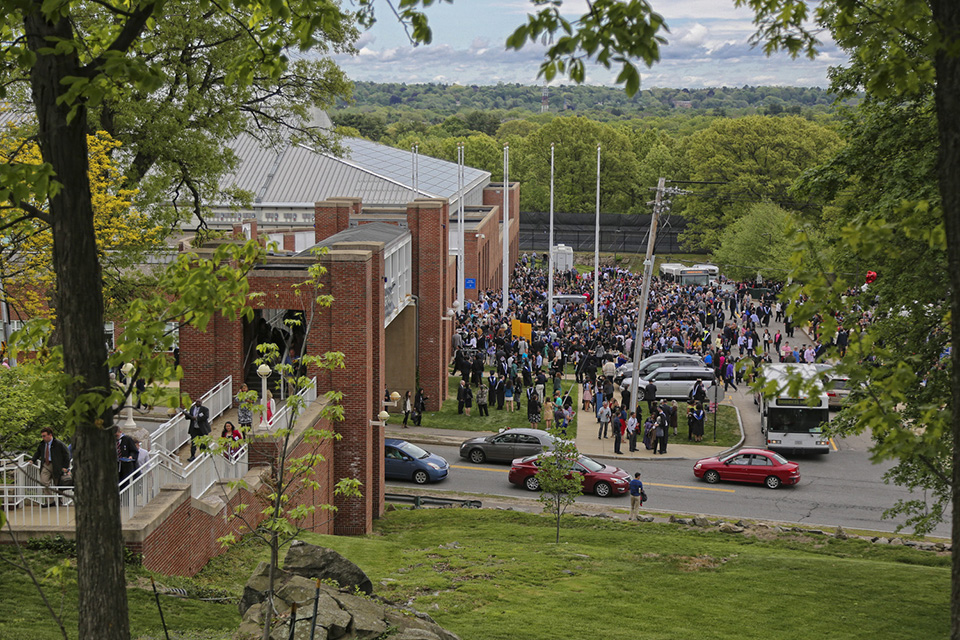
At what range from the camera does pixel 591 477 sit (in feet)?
90.8

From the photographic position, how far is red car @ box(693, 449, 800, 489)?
28953mm

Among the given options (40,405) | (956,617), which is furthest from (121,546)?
(40,405)

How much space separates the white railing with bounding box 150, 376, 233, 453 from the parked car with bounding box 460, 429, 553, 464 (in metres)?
10.3

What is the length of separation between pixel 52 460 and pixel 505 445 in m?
18.8

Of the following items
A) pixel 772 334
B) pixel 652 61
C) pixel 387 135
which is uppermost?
pixel 387 135

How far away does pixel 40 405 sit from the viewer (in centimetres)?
1312

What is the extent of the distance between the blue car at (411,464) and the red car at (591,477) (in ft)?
7.68

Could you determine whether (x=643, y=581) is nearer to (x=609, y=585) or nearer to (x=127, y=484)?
(x=609, y=585)

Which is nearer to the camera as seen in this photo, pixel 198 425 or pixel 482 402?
pixel 198 425

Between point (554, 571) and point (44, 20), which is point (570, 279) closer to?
point (554, 571)

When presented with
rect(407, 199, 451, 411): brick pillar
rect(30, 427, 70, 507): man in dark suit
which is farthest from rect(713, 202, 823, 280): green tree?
rect(30, 427, 70, 507): man in dark suit

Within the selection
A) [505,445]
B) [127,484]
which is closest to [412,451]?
[505,445]

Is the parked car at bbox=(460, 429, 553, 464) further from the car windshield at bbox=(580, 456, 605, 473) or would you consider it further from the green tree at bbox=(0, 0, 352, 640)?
the green tree at bbox=(0, 0, 352, 640)

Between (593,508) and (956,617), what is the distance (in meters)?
21.6
